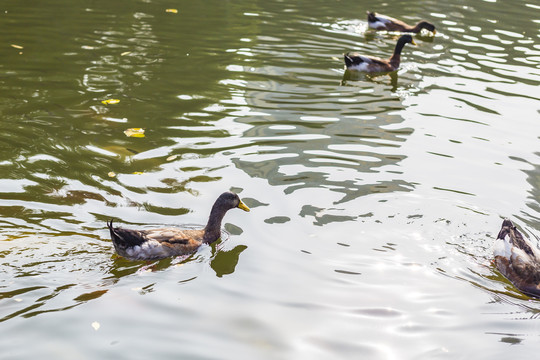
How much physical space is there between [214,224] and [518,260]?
352 centimetres

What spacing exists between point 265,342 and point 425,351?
1.53m

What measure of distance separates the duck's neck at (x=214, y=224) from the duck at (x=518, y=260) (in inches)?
129

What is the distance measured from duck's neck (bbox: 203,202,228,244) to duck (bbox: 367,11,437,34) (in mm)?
12630

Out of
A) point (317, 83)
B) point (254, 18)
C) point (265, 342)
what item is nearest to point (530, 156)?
point (317, 83)

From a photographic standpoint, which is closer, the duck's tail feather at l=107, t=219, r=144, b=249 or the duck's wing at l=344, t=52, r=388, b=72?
the duck's tail feather at l=107, t=219, r=144, b=249

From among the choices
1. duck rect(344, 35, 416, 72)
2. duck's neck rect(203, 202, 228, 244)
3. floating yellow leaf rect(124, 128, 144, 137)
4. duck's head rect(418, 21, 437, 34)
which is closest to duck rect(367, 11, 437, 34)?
duck's head rect(418, 21, 437, 34)

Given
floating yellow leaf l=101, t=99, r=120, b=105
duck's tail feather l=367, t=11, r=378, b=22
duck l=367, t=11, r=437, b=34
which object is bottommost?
floating yellow leaf l=101, t=99, r=120, b=105

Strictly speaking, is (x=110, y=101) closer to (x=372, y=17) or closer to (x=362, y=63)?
(x=362, y=63)

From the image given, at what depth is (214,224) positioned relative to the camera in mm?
8367

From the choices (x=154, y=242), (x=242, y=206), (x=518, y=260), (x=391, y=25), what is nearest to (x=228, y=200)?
(x=242, y=206)

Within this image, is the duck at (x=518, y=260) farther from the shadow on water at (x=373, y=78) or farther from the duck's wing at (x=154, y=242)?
the shadow on water at (x=373, y=78)

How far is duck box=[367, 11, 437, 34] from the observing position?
64.3 feet

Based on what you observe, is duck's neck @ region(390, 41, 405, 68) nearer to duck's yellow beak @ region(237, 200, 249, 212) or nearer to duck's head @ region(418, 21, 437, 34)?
duck's head @ region(418, 21, 437, 34)

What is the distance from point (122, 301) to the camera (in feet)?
22.6
